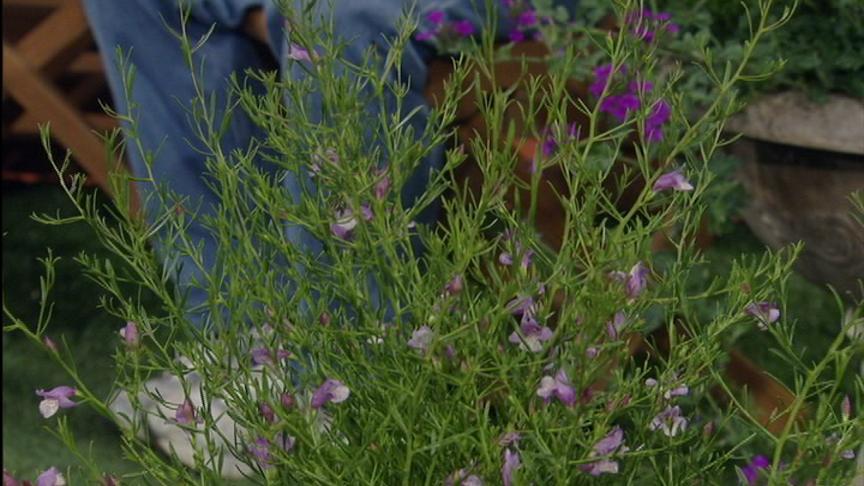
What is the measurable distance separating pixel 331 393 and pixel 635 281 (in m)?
0.34

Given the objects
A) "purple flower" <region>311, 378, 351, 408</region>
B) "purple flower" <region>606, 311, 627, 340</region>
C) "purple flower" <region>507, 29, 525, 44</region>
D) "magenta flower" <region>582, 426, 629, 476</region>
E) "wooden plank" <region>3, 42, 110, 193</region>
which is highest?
"purple flower" <region>311, 378, 351, 408</region>

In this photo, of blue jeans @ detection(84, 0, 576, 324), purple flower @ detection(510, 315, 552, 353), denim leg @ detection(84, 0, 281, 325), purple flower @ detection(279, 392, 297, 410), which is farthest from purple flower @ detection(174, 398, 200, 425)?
denim leg @ detection(84, 0, 281, 325)

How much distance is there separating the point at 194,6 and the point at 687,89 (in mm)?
1171

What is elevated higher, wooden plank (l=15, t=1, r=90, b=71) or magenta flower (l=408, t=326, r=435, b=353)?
magenta flower (l=408, t=326, r=435, b=353)

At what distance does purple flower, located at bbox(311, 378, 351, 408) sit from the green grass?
4.55 feet

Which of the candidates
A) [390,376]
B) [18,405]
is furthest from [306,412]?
[18,405]

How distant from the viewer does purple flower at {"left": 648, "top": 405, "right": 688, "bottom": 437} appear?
152 centimetres

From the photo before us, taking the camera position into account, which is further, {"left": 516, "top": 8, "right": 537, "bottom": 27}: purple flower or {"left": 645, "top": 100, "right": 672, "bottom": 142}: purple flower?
{"left": 516, "top": 8, "right": 537, "bottom": 27}: purple flower

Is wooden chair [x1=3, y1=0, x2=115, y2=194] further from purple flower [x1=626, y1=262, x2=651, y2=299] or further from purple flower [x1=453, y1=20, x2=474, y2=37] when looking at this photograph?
purple flower [x1=626, y1=262, x2=651, y2=299]

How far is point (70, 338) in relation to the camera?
3.84 metres

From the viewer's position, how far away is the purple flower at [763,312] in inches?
59.2

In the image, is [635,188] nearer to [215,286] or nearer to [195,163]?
[195,163]

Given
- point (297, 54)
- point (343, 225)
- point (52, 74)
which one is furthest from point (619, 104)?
point (52, 74)

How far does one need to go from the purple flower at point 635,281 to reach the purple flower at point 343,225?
0.31 metres
